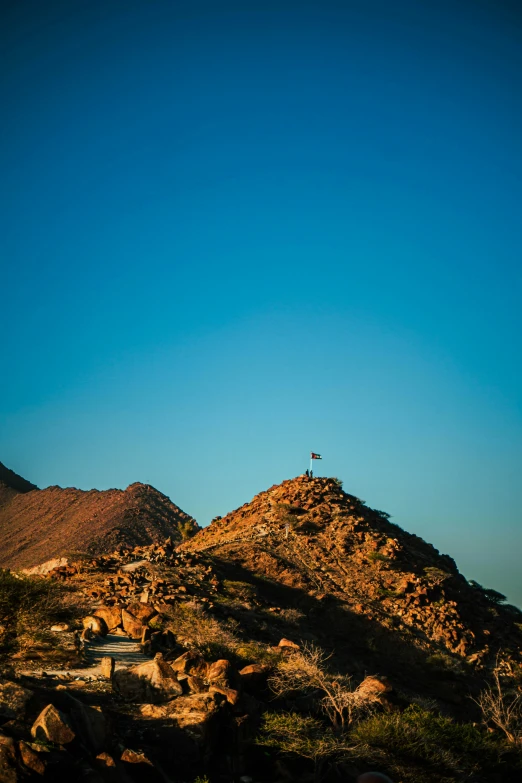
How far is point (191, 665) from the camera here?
16750 mm

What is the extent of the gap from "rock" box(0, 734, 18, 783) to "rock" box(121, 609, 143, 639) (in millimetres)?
11252

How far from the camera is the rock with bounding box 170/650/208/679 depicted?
16.6 m

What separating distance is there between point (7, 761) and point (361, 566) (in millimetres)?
31727

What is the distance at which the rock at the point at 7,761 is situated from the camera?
9234 mm

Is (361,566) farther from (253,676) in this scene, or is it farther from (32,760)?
(32,760)

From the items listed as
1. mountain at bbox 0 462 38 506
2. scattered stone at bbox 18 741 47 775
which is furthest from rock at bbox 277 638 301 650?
mountain at bbox 0 462 38 506

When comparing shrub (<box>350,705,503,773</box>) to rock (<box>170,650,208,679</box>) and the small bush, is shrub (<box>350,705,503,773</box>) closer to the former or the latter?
rock (<box>170,650,208,679</box>)

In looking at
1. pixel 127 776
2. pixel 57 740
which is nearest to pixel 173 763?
pixel 127 776

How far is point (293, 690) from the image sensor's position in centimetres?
1791

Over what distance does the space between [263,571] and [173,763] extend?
921 inches

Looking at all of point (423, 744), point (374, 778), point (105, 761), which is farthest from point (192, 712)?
point (423, 744)

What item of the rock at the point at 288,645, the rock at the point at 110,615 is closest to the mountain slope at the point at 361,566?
the rock at the point at 288,645

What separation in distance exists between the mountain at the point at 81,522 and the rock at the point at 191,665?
3712cm

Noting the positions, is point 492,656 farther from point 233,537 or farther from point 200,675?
point 200,675
